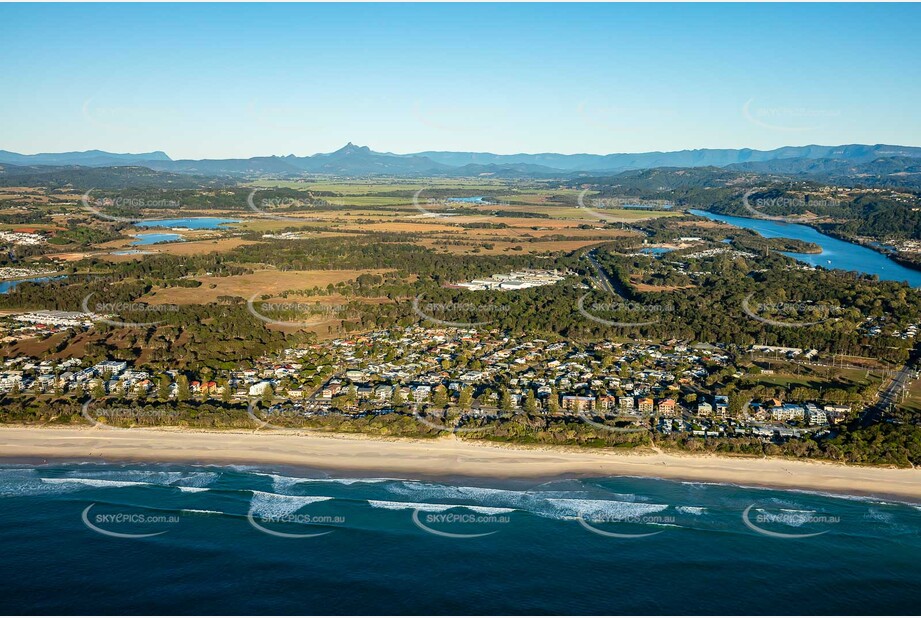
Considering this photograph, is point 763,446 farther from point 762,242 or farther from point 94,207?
point 94,207

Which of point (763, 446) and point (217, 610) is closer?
point (217, 610)

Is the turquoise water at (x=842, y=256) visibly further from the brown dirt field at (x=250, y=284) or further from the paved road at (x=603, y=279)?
the brown dirt field at (x=250, y=284)

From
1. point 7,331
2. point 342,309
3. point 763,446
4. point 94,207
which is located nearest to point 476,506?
point 763,446
